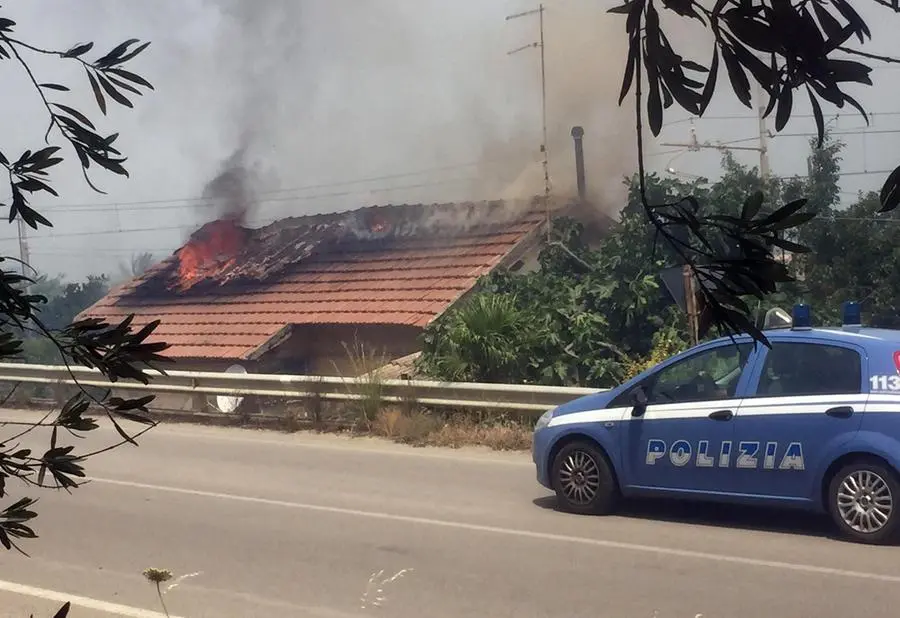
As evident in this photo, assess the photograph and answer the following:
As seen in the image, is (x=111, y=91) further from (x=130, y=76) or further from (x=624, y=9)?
(x=624, y=9)

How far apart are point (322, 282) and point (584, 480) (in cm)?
1405

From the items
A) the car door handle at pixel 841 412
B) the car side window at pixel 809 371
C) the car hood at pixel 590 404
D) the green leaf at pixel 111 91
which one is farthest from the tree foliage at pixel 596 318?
the green leaf at pixel 111 91

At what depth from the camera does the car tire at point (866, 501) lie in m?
6.87

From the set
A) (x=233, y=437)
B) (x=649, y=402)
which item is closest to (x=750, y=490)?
(x=649, y=402)

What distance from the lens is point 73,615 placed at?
6195 mm

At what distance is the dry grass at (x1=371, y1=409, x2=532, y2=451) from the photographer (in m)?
11.7

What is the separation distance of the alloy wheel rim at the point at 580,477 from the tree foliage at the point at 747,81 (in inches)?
250

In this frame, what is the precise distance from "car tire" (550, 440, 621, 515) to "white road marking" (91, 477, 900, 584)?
60 cm

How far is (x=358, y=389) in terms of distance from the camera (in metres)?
13.3

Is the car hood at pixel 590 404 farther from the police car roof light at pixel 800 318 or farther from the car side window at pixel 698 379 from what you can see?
the police car roof light at pixel 800 318

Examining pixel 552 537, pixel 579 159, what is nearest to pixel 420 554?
pixel 552 537

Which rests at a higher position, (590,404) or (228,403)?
(590,404)

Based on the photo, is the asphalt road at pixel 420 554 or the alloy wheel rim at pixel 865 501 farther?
the alloy wheel rim at pixel 865 501

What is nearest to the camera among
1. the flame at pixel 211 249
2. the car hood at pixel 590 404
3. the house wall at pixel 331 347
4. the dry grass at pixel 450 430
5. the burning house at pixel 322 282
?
the car hood at pixel 590 404
